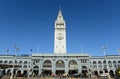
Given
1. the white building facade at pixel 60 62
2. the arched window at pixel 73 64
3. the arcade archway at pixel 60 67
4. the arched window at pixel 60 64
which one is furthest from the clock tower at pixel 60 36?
the arched window at pixel 73 64

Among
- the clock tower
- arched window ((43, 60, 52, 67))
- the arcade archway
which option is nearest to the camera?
the arcade archway

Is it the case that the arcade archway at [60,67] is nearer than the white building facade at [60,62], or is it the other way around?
the white building facade at [60,62]

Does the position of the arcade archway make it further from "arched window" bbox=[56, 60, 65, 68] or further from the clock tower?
the clock tower

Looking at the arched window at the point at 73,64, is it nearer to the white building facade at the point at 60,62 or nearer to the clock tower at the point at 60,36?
the white building facade at the point at 60,62

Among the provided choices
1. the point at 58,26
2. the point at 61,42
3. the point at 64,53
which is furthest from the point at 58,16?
the point at 64,53

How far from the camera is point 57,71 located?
114 m

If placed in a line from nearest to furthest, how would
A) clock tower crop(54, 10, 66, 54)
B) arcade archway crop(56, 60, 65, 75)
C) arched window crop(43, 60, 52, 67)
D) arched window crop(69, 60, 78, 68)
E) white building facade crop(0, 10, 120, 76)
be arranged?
white building facade crop(0, 10, 120, 76)
arcade archway crop(56, 60, 65, 75)
arched window crop(69, 60, 78, 68)
arched window crop(43, 60, 52, 67)
clock tower crop(54, 10, 66, 54)

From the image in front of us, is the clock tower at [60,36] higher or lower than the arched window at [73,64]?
higher

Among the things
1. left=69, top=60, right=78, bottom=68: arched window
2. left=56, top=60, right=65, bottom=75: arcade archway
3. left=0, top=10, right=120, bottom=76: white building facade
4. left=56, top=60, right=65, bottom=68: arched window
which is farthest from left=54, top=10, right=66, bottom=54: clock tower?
left=69, top=60, right=78, bottom=68: arched window

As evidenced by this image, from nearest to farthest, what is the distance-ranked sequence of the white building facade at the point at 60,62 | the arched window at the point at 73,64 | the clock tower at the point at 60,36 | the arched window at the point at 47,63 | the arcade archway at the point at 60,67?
1. the white building facade at the point at 60,62
2. the arcade archway at the point at 60,67
3. the arched window at the point at 73,64
4. the arched window at the point at 47,63
5. the clock tower at the point at 60,36

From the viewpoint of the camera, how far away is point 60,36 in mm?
125750

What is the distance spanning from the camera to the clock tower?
400 ft

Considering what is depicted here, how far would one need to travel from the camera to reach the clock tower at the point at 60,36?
12200 centimetres

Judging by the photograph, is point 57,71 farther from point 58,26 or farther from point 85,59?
point 58,26
